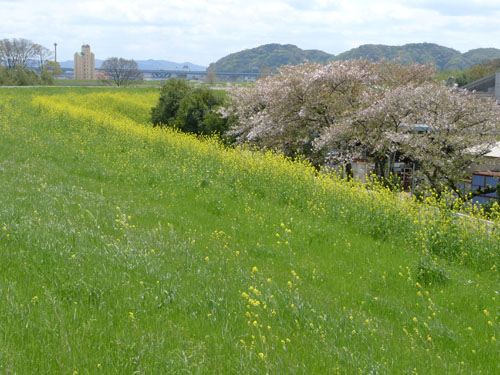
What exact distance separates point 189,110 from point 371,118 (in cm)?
1575

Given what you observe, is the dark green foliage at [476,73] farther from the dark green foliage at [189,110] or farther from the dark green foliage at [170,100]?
the dark green foliage at [189,110]

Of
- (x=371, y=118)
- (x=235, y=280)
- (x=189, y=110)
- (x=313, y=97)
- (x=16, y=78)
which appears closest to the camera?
(x=235, y=280)

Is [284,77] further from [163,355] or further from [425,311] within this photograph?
→ [163,355]

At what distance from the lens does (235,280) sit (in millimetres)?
5578

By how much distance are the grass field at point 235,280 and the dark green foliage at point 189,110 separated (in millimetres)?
18493

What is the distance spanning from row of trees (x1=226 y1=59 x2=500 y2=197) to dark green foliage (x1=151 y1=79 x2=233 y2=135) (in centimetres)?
204

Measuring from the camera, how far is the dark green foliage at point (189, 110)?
3101 cm

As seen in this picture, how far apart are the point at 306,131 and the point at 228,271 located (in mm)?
19330

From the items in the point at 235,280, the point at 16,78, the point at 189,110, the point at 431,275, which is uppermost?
the point at 16,78

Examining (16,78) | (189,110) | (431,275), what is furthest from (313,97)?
(16,78)

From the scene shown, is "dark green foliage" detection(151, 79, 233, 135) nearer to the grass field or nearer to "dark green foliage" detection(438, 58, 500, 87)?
the grass field

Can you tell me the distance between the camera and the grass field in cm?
386

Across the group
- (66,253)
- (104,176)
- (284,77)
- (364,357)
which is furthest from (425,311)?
(284,77)

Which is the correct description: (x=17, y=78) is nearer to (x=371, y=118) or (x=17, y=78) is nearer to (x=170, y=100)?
(x=170, y=100)
